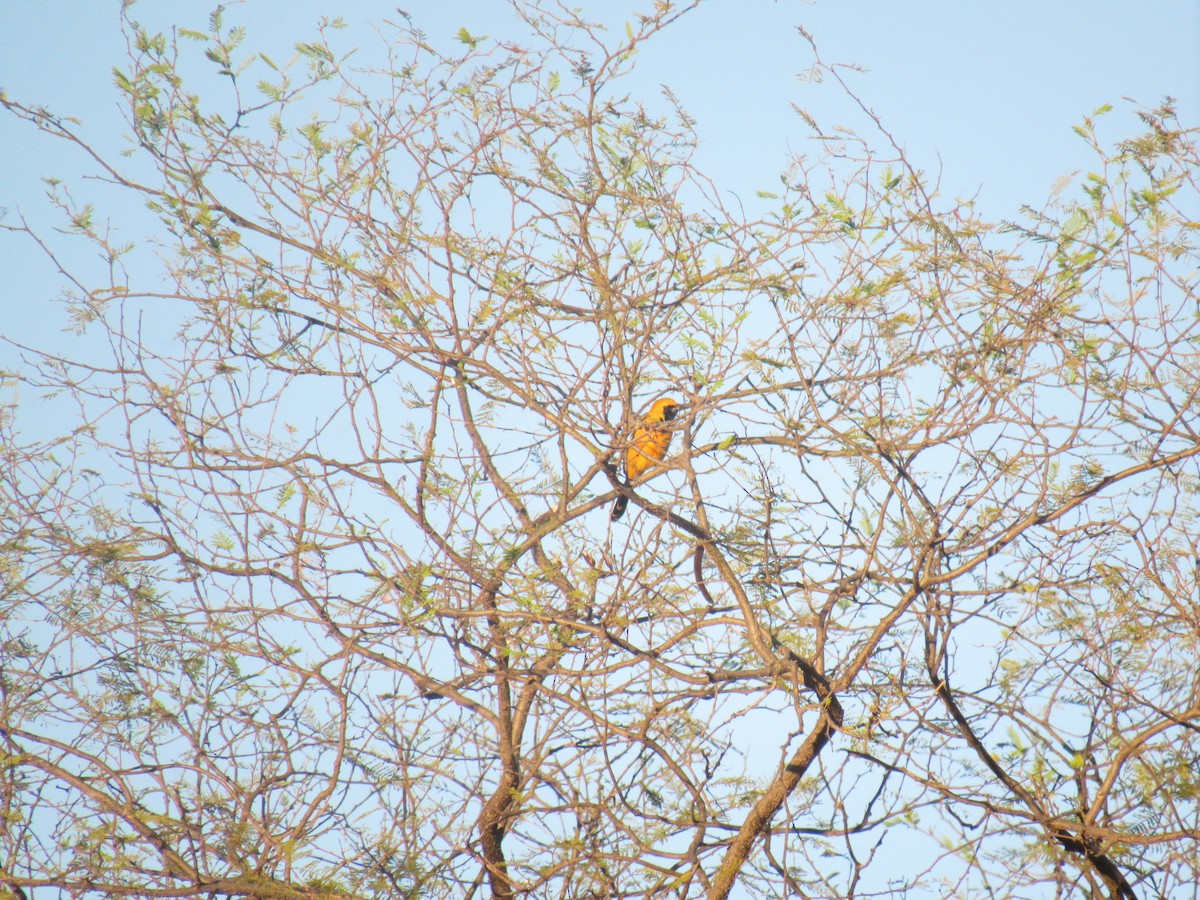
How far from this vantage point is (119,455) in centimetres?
371

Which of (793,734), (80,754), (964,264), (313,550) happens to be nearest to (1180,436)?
(964,264)

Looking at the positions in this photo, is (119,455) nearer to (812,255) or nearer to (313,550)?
(313,550)

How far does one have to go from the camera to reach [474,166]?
370 centimetres

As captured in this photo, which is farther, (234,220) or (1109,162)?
(234,220)

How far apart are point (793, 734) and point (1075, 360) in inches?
51.3

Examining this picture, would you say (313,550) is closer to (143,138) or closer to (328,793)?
(328,793)

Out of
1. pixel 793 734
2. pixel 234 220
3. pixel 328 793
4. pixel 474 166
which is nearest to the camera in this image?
pixel 793 734

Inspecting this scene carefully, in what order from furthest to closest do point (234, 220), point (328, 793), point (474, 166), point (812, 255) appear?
point (234, 220)
point (474, 166)
point (812, 255)
point (328, 793)

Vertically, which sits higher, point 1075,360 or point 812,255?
point 812,255

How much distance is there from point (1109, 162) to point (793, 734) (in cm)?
Result: 190

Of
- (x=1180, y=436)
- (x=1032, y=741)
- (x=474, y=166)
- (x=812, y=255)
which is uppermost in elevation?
(x=474, y=166)

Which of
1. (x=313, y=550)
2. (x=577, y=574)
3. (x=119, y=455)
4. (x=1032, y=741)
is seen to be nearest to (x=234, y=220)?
(x=119, y=455)

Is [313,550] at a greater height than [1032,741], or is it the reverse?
[313,550]

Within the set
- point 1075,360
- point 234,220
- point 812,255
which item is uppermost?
point 234,220
